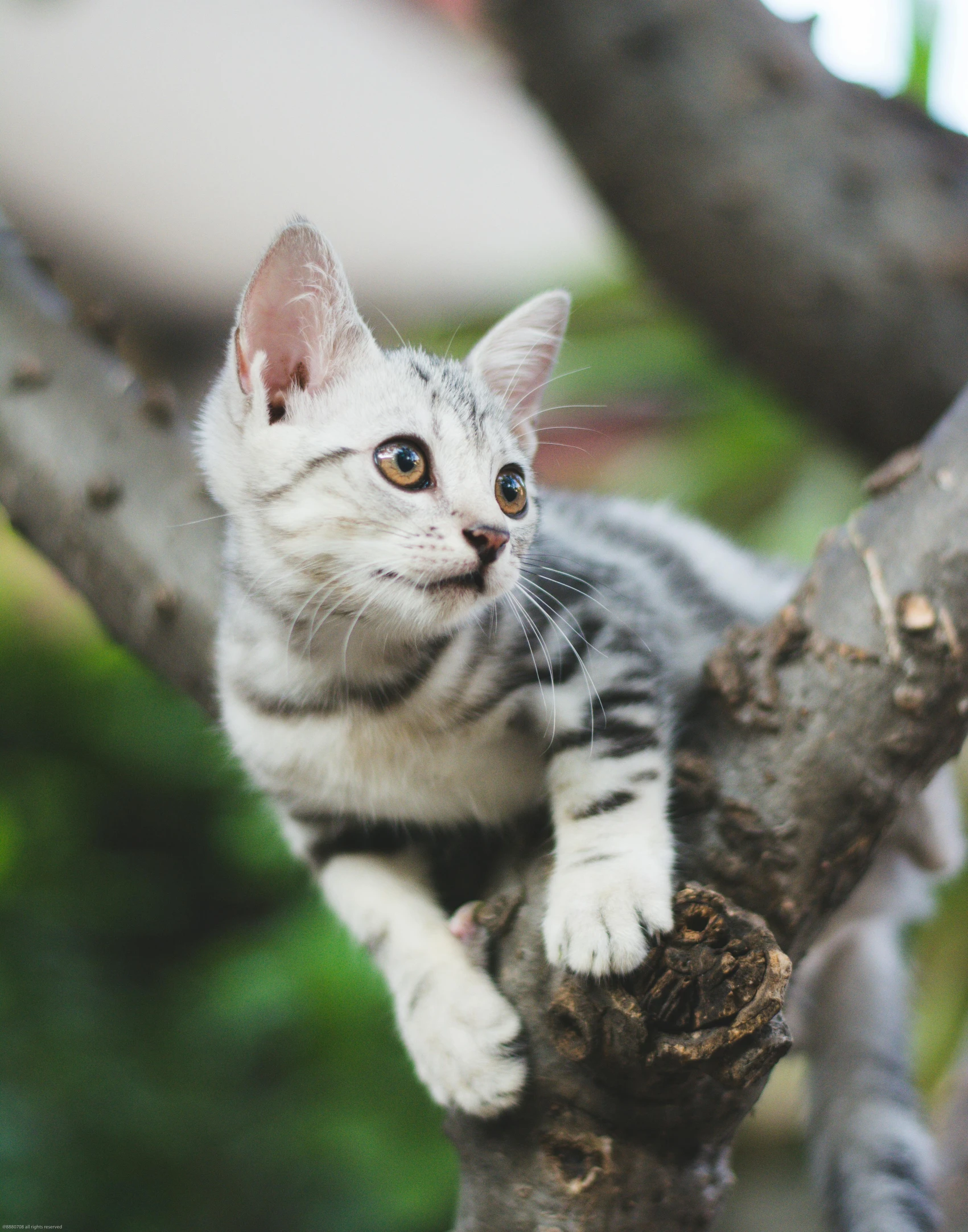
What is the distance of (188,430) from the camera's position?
1195 millimetres

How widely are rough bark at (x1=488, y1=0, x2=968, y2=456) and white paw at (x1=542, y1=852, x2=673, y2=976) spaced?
45.8 inches

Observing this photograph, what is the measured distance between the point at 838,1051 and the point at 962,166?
1.33 meters

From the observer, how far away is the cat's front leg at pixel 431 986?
2.38 feet

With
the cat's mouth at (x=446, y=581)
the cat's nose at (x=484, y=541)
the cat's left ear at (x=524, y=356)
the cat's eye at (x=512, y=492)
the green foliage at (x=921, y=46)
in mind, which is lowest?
the cat's mouth at (x=446, y=581)

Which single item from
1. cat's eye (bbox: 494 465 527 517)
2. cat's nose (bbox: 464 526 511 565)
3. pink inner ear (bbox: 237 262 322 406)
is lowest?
cat's nose (bbox: 464 526 511 565)

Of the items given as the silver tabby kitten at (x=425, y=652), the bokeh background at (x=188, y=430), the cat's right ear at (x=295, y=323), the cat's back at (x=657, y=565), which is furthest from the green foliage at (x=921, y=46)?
the cat's right ear at (x=295, y=323)

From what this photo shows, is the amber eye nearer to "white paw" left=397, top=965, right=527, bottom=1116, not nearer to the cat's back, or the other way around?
the cat's back

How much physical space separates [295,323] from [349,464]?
13cm

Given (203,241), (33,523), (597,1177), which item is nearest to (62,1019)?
(33,523)

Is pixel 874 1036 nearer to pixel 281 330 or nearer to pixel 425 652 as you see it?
pixel 425 652

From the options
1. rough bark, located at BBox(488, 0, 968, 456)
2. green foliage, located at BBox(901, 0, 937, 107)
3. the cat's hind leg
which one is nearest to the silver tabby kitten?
the cat's hind leg

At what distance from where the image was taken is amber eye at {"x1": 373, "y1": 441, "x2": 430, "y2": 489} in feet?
2.56

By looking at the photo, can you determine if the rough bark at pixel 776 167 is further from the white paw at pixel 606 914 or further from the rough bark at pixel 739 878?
the white paw at pixel 606 914

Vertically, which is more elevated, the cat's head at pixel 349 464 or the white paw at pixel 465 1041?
the cat's head at pixel 349 464
